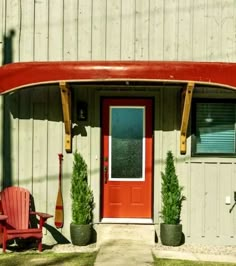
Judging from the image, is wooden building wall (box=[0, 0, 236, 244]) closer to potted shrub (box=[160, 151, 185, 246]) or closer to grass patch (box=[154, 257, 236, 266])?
potted shrub (box=[160, 151, 185, 246])

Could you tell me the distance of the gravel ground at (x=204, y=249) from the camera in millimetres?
8031

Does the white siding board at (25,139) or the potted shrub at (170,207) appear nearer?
the potted shrub at (170,207)

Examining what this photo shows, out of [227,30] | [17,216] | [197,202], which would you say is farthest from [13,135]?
[227,30]

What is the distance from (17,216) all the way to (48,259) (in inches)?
45.6

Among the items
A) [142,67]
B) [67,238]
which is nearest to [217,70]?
[142,67]

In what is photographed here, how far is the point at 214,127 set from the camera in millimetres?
8578

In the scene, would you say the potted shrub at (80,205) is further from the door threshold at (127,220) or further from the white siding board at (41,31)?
the white siding board at (41,31)

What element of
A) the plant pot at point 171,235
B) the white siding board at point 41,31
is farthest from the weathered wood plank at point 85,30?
the plant pot at point 171,235

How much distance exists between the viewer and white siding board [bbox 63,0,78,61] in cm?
855

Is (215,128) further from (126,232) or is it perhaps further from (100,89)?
(126,232)

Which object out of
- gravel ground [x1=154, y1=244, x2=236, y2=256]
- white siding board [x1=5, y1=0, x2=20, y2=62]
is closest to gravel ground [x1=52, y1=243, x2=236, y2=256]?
gravel ground [x1=154, y1=244, x2=236, y2=256]

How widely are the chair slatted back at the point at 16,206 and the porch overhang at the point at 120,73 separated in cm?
175

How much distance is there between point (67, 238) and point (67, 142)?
5.42ft

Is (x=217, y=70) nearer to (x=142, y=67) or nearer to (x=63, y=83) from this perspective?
(x=142, y=67)
